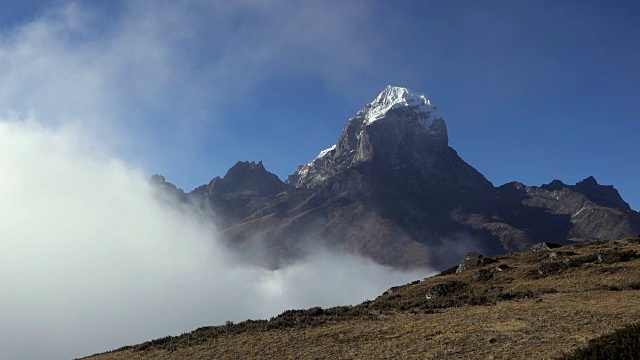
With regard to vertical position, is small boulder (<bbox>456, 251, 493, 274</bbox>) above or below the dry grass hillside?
above

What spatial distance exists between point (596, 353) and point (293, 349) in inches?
552

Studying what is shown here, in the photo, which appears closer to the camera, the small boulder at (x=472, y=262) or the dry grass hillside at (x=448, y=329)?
Result: the dry grass hillside at (x=448, y=329)

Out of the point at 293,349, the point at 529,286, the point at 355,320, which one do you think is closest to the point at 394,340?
the point at 293,349

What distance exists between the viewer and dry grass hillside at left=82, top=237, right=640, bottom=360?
2011cm

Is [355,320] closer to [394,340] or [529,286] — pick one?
[394,340]

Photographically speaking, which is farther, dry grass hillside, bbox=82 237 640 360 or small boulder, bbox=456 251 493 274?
small boulder, bbox=456 251 493 274

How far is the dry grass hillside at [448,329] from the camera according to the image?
20109 mm

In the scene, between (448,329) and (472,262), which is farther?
(472,262)

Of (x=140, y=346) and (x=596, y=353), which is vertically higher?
(x=140, y=346)

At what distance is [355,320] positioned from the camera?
29.8m

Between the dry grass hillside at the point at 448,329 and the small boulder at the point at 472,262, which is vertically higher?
the small boulder at the point at 472,262

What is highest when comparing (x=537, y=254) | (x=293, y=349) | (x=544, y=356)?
(x=537, y=254)

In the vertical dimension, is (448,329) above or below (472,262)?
below

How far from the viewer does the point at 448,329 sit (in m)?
23.5
